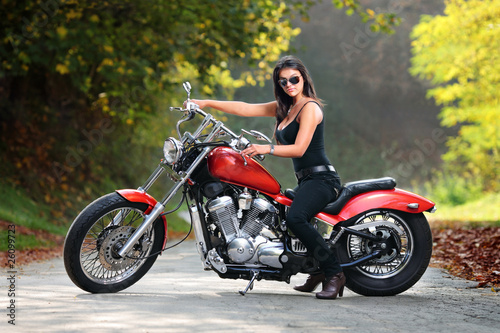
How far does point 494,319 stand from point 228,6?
32.1 feet

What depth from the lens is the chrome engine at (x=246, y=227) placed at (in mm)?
5953

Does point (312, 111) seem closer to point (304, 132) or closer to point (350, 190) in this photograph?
point (304, 132)

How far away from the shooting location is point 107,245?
5883 mm

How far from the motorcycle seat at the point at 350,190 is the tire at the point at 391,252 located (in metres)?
0.21

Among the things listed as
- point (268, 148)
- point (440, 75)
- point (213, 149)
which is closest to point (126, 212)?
point (213, 149)

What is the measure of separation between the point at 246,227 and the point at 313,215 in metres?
0.57

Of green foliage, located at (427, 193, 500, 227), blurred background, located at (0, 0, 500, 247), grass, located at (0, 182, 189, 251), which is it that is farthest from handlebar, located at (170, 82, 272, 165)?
green foliage, located at (427, 193, 500, 227)

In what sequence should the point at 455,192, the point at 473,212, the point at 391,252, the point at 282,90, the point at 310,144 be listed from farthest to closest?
1. the point at 455,192
2. the point at 473,212
3. the point at 282,90
4. the point at 391,252
5. the point at 310,144

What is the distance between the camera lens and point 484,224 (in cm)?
1429

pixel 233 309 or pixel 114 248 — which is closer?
pixel 233 309

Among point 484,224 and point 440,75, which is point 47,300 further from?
point 440,75

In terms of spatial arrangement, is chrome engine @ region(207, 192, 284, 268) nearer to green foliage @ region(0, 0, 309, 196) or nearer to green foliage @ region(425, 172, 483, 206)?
green foliage @ region(0, 0, 309, 196)

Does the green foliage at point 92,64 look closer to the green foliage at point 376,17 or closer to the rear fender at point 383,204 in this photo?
the green foliage at point 376,17

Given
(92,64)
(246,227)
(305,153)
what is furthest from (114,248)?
(92,64)
